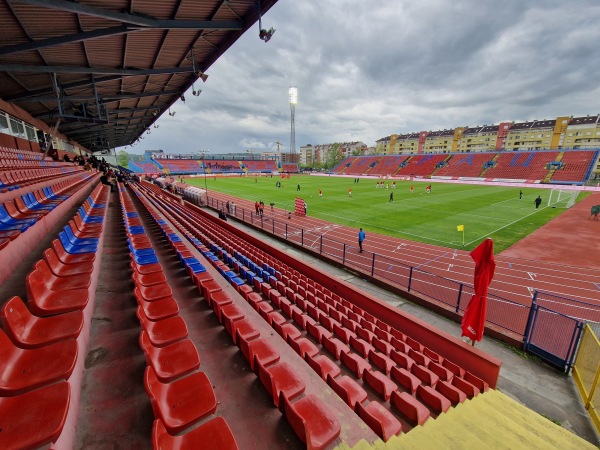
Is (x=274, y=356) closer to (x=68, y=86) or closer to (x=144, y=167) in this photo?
(x=68, y=86)

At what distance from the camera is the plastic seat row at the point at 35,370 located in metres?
1.67

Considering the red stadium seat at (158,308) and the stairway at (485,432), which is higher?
the red stadium seat at (158,308)

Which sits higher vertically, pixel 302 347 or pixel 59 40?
pixel 59 40

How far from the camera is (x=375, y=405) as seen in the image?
337 centimetres

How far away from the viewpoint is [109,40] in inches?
385

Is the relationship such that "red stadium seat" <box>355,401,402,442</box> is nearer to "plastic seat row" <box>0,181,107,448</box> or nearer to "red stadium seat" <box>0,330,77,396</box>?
"plastic seat row" <box>0,181,107,448</box>

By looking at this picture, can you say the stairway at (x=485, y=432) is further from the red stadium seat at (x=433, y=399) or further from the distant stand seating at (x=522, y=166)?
the distant stand seating at (x=522, y=166)

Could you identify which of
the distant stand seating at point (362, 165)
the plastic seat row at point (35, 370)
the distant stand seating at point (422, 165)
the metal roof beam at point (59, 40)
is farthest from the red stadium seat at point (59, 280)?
the distant stand seating at point (362, 165)

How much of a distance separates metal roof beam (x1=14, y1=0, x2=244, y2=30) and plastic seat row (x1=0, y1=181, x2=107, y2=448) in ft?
24.2

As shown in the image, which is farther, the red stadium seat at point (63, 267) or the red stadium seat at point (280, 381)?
the red stadium seat at point (63, 267)

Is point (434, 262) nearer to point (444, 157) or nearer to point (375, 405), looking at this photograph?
point (375, 405)

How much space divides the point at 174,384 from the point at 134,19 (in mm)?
10030

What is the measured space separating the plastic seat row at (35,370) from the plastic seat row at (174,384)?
1.90ft

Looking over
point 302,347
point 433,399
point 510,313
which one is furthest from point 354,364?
point 510,313
